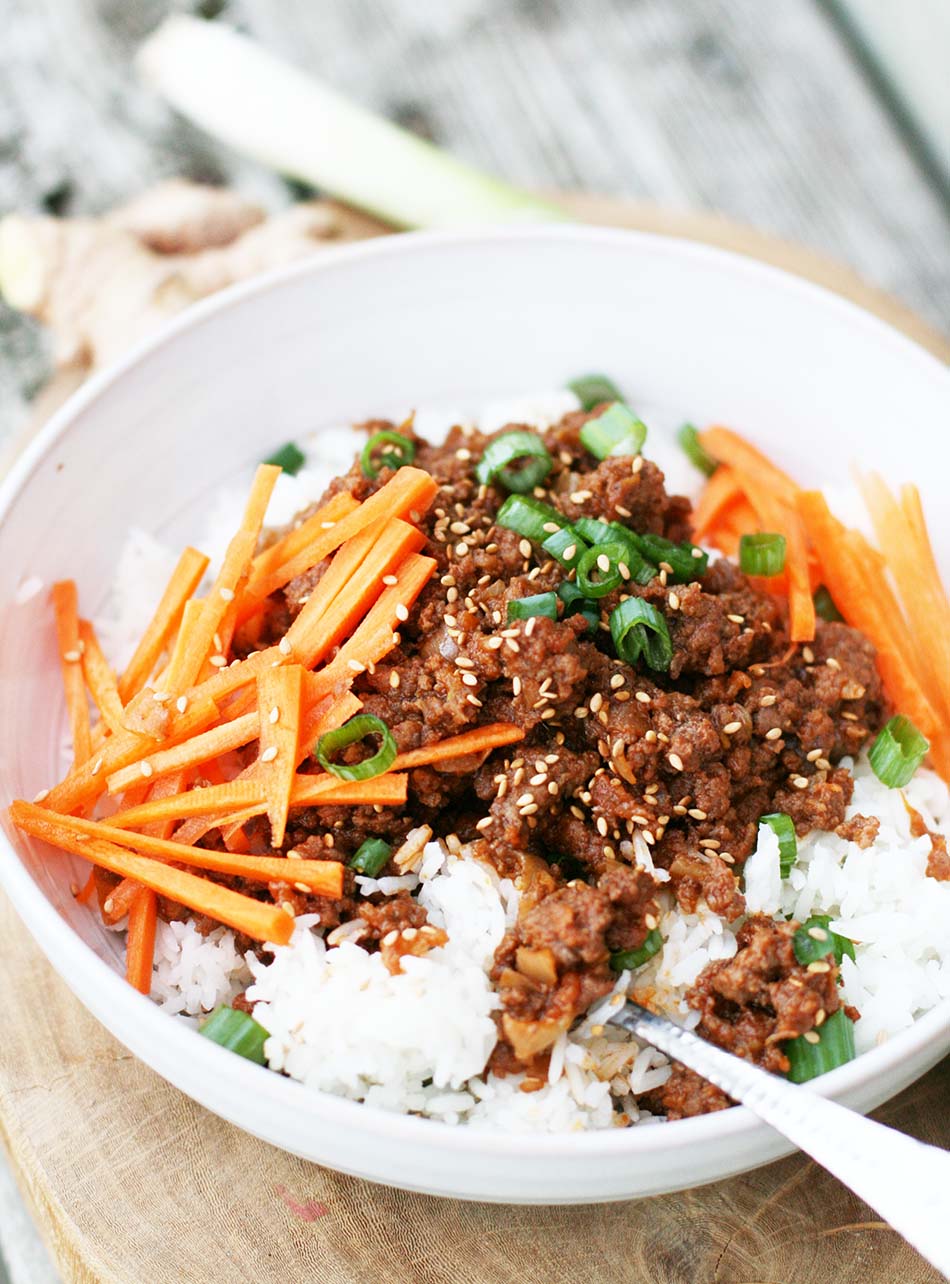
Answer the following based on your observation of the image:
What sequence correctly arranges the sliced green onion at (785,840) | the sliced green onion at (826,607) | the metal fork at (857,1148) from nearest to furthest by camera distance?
1. the metal fork at (857,1148)
2. the sliced green onion at (785,840)
3. the sliced green onion at (826,607)

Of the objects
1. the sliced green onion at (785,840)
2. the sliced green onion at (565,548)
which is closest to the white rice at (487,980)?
the sliced green onion at (785,840)

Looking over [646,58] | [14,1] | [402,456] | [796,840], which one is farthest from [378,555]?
[14,1]

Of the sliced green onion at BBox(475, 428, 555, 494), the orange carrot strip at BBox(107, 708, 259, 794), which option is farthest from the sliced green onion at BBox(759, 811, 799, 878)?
the orange carrot strip at BBox(107, 708, 259, 794)

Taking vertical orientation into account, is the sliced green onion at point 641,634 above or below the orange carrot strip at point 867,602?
above

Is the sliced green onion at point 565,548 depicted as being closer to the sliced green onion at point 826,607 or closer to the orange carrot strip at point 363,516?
the orange carrot strip at point 363,516

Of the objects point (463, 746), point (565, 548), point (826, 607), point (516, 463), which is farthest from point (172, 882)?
point (826, 607)

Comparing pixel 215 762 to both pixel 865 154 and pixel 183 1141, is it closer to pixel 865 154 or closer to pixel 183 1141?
pixel 183 1141

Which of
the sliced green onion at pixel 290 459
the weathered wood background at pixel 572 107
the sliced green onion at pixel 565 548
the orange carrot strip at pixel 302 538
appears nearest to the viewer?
the sliced green onion at pixel 565 548

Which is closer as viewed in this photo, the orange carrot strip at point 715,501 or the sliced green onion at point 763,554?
the sliced green onion at point 763,554
